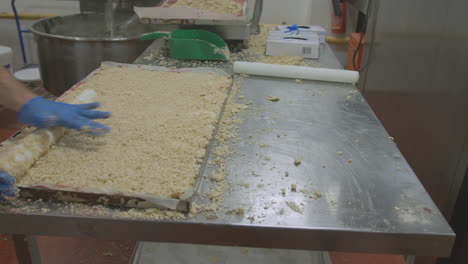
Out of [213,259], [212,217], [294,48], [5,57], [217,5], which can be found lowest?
[213,259]

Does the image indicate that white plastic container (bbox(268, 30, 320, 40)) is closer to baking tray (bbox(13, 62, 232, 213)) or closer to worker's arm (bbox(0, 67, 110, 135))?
worker's arm (bbox(0, 67, 110, 135))

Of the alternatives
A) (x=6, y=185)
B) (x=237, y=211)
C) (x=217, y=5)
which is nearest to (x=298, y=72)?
(x=217, y=5)

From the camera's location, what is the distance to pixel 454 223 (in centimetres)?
136

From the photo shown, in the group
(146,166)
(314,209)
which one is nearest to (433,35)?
(314,209)

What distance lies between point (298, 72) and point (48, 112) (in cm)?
86

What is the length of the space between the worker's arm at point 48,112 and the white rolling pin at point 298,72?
0.62 metres

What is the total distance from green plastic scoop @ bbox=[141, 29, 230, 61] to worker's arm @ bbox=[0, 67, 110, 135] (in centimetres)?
66

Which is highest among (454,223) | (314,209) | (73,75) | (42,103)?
(42,103)

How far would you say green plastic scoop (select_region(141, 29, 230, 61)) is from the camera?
5.15 feet

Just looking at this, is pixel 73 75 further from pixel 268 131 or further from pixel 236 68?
pixel 268 131

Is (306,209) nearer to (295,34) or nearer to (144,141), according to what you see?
(144,141)

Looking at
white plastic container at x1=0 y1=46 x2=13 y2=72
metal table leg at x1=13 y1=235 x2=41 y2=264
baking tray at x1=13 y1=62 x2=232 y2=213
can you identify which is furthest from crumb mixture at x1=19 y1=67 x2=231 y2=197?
white plastic container at x1=0 y1=46 x2=13 y2=72

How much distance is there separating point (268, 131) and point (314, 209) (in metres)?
0.33

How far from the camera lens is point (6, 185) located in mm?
678
